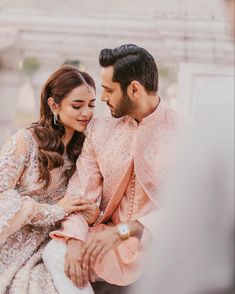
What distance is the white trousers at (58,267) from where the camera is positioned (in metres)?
1.95

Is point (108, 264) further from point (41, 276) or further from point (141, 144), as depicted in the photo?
point (141, 144)

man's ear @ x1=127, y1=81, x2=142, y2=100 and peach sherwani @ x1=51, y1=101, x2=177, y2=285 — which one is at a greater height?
man's ear @ x1=127, y1=81, x2=142, y2=100

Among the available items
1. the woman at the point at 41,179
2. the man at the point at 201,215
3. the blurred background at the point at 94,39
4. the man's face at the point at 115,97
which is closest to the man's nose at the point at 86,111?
the woman at the point at 41,179

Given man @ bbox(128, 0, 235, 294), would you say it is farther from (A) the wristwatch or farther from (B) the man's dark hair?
(B) the man's dark hair

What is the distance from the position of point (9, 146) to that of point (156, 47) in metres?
1.40

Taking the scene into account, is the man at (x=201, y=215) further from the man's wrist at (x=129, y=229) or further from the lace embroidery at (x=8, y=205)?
the lace embroidery at (x=8, y=205)

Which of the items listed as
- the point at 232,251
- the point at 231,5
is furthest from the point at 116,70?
the point at 232,251

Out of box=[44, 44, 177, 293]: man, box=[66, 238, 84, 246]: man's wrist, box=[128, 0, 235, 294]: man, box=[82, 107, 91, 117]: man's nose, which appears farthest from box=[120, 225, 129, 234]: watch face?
box=[128, 0, 235, 294]: man

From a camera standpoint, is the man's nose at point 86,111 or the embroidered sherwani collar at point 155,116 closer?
the embroidered sherwani collar at point 155,116

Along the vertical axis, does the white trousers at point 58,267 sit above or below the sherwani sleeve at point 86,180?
below

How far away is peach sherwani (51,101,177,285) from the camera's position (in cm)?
201

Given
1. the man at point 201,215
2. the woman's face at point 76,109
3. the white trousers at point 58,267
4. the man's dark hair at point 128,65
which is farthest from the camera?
the woman's face at point 76,109

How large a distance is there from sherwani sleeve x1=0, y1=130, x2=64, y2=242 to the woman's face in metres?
0.16

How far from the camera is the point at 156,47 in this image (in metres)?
3.32
